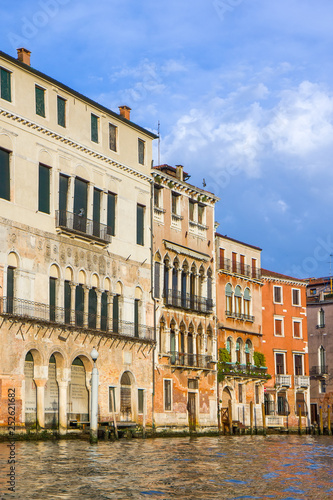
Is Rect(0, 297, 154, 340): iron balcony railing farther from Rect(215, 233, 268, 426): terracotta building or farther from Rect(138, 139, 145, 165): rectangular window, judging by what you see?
Rect(215, 233, 268, 426): terracotta building

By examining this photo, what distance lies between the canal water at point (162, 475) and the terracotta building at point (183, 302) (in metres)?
18.3

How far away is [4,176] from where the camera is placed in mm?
34219

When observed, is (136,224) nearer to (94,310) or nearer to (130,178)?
(130,178)

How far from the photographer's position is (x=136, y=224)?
4331 centimetres

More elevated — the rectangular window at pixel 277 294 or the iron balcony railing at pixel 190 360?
the rectangular window at pixel 277 294

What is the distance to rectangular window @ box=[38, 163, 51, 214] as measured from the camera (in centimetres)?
3638

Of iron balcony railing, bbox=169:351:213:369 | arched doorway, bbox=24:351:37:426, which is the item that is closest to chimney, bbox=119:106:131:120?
iron balcony railing, bbox=169:351:213:369

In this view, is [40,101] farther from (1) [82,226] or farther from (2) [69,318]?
(2) [69,318]

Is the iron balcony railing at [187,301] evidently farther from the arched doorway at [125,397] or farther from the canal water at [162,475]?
the canal water at [162,475]

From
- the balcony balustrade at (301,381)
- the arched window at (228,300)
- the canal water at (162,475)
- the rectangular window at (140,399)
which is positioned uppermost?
the arched window at (228,300)

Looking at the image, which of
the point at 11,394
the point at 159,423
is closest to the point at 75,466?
the point at 11,394

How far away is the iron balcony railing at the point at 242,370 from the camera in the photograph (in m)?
50.4

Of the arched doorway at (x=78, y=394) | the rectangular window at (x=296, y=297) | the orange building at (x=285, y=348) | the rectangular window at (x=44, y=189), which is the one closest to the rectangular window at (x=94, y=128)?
the rectangular window at (x=44, y=189)

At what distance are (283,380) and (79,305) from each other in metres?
24.4
